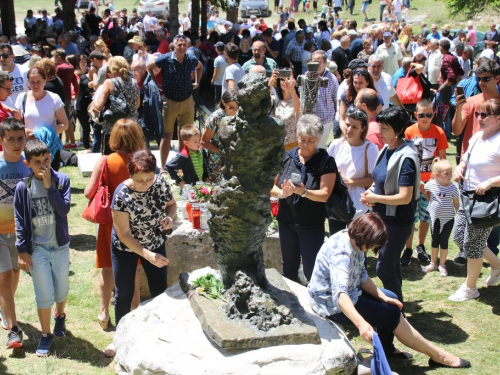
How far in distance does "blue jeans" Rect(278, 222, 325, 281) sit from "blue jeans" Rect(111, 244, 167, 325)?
1196mm

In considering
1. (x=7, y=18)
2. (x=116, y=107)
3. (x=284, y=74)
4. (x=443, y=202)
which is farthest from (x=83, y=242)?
(x=7, y=18)

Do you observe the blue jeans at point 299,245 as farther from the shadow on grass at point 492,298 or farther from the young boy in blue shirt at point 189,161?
the shadow on grass at point 492,298

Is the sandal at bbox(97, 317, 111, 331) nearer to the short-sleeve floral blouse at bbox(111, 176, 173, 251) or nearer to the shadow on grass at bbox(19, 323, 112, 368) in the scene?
the shadow on grass at bbox(19, 323, 112, 368)

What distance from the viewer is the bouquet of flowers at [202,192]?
630cm

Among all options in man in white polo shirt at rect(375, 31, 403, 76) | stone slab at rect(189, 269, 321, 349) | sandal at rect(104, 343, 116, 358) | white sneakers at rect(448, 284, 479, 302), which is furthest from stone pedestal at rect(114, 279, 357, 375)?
man in white polo shirt at rect(375, 31, 403, 76)

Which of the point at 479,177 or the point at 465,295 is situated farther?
the point at 465,295

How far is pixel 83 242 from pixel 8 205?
2723mm

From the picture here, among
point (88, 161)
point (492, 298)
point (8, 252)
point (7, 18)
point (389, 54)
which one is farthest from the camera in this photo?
point (7, 18)

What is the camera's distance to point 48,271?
525cm

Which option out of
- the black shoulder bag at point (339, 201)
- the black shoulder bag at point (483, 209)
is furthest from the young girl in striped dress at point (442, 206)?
the black shoulder bag at point (339, 201)

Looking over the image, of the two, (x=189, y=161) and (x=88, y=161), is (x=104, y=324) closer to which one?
(x=189, y=161)

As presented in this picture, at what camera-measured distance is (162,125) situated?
952 cm

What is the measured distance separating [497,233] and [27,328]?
202 inches

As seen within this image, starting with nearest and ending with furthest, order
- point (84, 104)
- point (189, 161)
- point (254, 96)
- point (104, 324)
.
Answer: point (254, 96) → point (104, 324) → point (189, 161) → point (84, 104)
